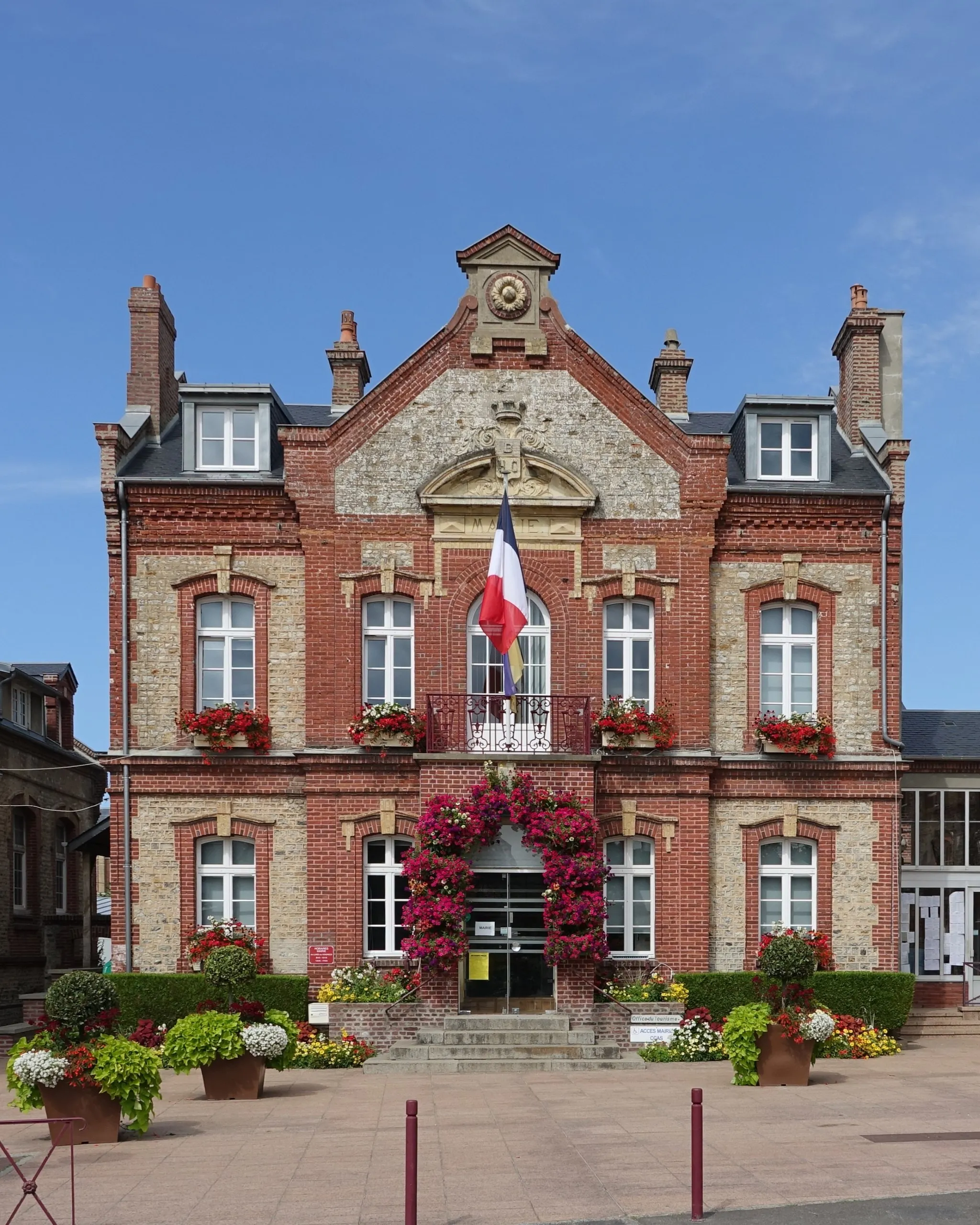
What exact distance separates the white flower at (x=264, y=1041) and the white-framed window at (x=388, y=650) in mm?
7163

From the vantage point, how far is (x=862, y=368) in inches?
1050

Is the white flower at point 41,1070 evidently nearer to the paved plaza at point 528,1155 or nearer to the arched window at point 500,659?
the paved plaza at point 528,1155

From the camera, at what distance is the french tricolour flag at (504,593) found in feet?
72.8

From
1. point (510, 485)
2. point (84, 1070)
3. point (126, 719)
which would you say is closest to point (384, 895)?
point (126, 719)

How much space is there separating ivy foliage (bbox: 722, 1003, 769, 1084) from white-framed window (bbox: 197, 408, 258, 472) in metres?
12.6

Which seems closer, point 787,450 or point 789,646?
point 789,646

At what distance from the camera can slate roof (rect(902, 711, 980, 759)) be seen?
28.2 metres

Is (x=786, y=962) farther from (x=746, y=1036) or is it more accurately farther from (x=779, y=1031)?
(x=746, y=1036)

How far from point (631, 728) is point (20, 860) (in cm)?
1403

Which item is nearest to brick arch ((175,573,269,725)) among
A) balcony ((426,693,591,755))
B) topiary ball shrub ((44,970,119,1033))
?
balcony ((426,693,591,755))

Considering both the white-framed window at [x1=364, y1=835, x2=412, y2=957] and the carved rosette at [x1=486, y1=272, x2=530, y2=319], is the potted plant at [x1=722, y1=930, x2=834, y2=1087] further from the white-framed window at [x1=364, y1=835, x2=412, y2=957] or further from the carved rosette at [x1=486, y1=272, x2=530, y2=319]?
the carved rosette at [x1=486, y1=272, x2=530, y2=319]

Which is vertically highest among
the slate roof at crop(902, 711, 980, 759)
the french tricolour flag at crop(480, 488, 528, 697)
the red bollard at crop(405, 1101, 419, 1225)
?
the french tricolour flag at crop(480, 488, 528, 697)

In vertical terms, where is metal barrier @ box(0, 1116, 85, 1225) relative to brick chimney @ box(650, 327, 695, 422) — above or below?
below

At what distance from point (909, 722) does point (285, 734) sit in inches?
529
